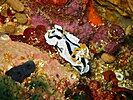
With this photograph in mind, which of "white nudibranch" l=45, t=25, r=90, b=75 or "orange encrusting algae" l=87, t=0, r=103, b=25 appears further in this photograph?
"orange encrusting algae" l=87, t=0, r=103, b=25

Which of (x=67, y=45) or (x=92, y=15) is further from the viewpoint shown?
(x=92, y=15)

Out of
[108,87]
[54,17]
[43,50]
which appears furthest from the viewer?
[108,87]

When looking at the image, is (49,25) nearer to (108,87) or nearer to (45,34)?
(45,34)

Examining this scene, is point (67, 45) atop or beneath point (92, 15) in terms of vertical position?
beneath

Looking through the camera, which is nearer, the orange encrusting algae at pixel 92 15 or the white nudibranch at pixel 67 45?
the white nudibranch at pixel 67 45

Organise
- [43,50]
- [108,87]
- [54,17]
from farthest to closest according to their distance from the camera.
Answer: [108,87] → [54,17] → [43,50]

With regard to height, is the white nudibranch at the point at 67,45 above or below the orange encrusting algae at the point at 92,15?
below

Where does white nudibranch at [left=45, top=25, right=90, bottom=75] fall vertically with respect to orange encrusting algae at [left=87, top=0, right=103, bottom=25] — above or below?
below

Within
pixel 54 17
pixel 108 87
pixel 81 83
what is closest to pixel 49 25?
pixel 54 17
